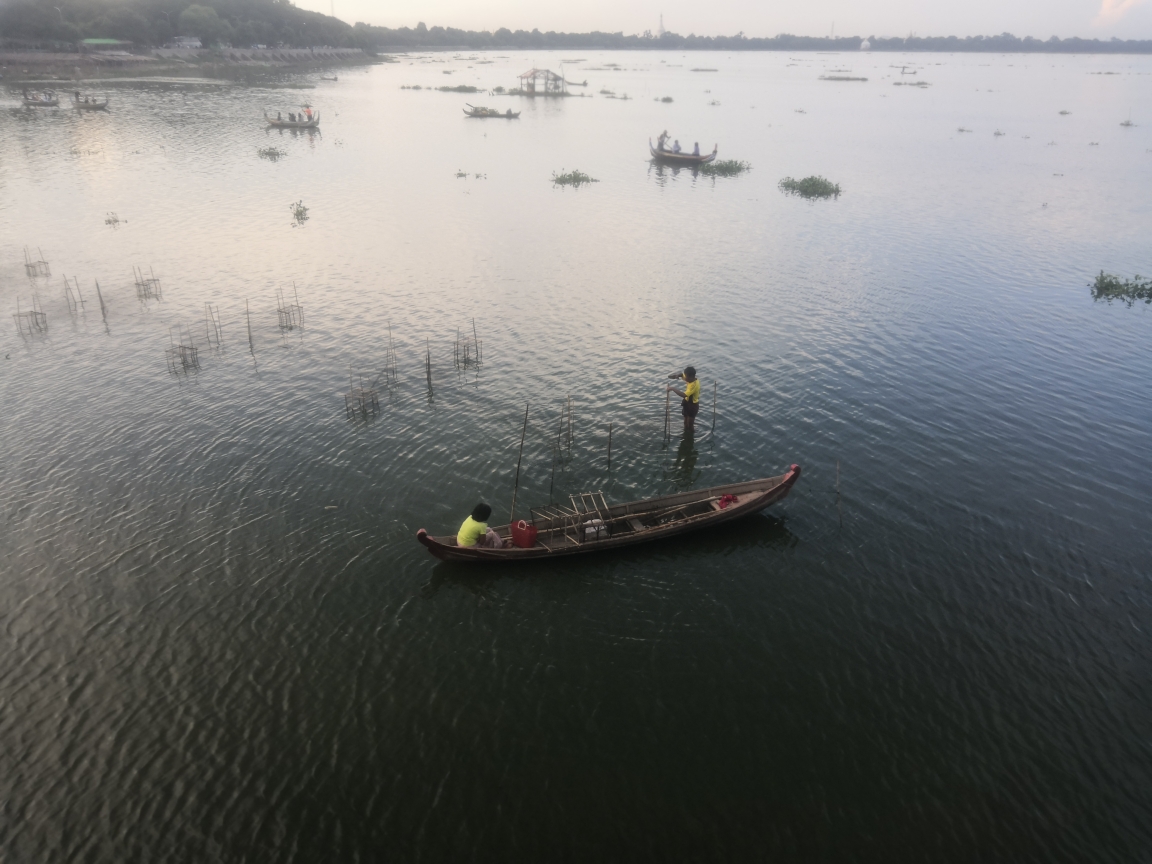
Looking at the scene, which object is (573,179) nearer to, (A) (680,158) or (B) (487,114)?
(A) (680,158)

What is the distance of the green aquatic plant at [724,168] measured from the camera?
3135 inches

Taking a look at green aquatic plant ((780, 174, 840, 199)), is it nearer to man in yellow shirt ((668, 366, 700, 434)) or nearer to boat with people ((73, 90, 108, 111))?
man in yellow shirt ((668, 366, 700, 434))

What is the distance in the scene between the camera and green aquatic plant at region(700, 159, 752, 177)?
7962 centimetres

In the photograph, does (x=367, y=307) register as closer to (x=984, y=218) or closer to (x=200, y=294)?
(x=200, y=294)

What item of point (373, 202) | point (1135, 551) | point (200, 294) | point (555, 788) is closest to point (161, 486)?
point (555, 788)

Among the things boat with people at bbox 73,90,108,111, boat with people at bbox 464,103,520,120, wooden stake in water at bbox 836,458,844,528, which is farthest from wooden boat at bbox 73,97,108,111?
wooden stake in water at bbox 836,458,844,528

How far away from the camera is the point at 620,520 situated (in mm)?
22047

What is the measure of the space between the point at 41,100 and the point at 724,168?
3798 inches

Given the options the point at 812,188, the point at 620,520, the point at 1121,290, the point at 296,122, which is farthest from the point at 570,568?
the point at 296,122

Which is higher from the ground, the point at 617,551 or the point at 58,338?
the point at 58,338

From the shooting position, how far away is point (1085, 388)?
31.9 m

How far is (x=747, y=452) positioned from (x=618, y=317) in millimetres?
15672

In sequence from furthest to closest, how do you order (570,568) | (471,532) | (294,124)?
1. (294,124)
2. (570,568)
3. (471,532)

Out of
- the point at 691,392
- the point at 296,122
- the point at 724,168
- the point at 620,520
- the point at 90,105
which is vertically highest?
the point at 90,105
